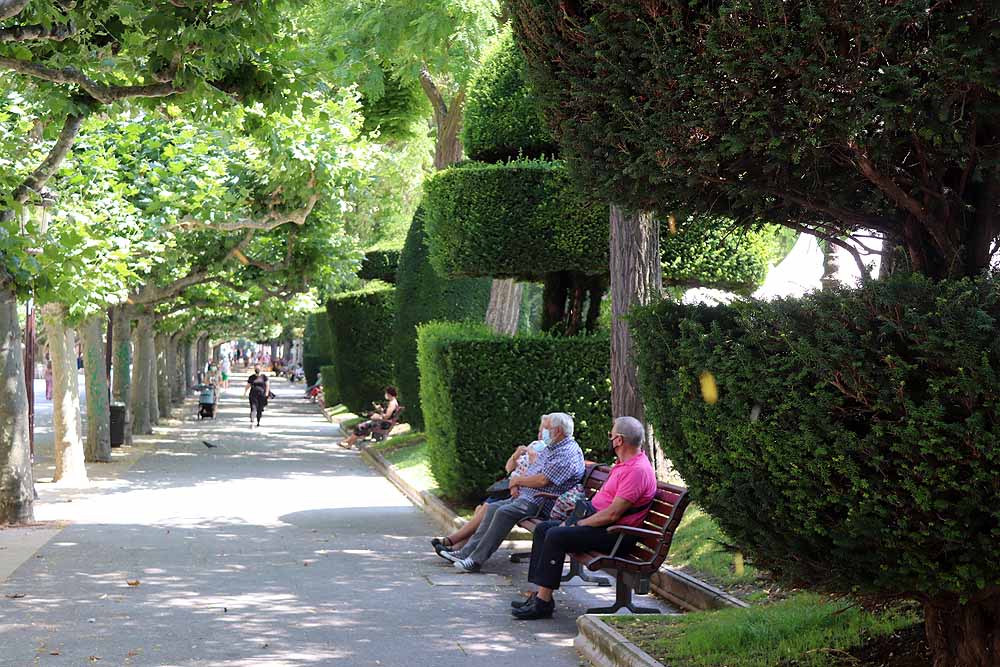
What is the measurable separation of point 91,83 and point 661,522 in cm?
535

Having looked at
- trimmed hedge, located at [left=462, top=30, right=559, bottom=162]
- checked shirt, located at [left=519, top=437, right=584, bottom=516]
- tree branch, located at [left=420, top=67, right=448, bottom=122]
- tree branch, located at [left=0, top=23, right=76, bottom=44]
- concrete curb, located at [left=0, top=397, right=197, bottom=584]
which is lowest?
concrete curb, located at [left=0, top=397, right=197, bottom=584]

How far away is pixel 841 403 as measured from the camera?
526 cm

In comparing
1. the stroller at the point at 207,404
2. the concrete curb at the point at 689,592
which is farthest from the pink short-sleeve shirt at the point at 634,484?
the stroller at the point at 207,404

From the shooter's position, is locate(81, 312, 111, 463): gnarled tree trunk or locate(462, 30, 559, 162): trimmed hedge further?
locate(81, 312, 111, 463): gnarled tree trunk

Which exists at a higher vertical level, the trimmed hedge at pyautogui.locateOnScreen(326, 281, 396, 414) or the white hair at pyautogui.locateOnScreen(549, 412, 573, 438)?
the trimmed hedge at pyautogui.locateOnScreen(326, 281, 396, 414)

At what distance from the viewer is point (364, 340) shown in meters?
34.3

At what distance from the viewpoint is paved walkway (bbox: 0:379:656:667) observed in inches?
319

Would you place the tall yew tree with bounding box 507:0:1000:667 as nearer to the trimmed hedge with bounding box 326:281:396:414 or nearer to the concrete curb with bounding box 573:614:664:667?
the concrete curb with bounding box 573:614:664:667

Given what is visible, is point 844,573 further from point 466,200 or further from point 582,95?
point 466,200

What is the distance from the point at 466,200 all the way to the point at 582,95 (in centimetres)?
985

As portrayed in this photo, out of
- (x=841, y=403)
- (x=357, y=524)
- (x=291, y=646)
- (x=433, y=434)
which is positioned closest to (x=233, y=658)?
(x=291, y=646)

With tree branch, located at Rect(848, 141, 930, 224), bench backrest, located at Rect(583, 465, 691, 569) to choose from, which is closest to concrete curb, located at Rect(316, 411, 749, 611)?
bench backrest, located at Rect(583, 465, 691, 569)

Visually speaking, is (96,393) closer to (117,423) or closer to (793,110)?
(117,423)

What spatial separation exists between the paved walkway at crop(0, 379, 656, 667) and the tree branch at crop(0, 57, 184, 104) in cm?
388
